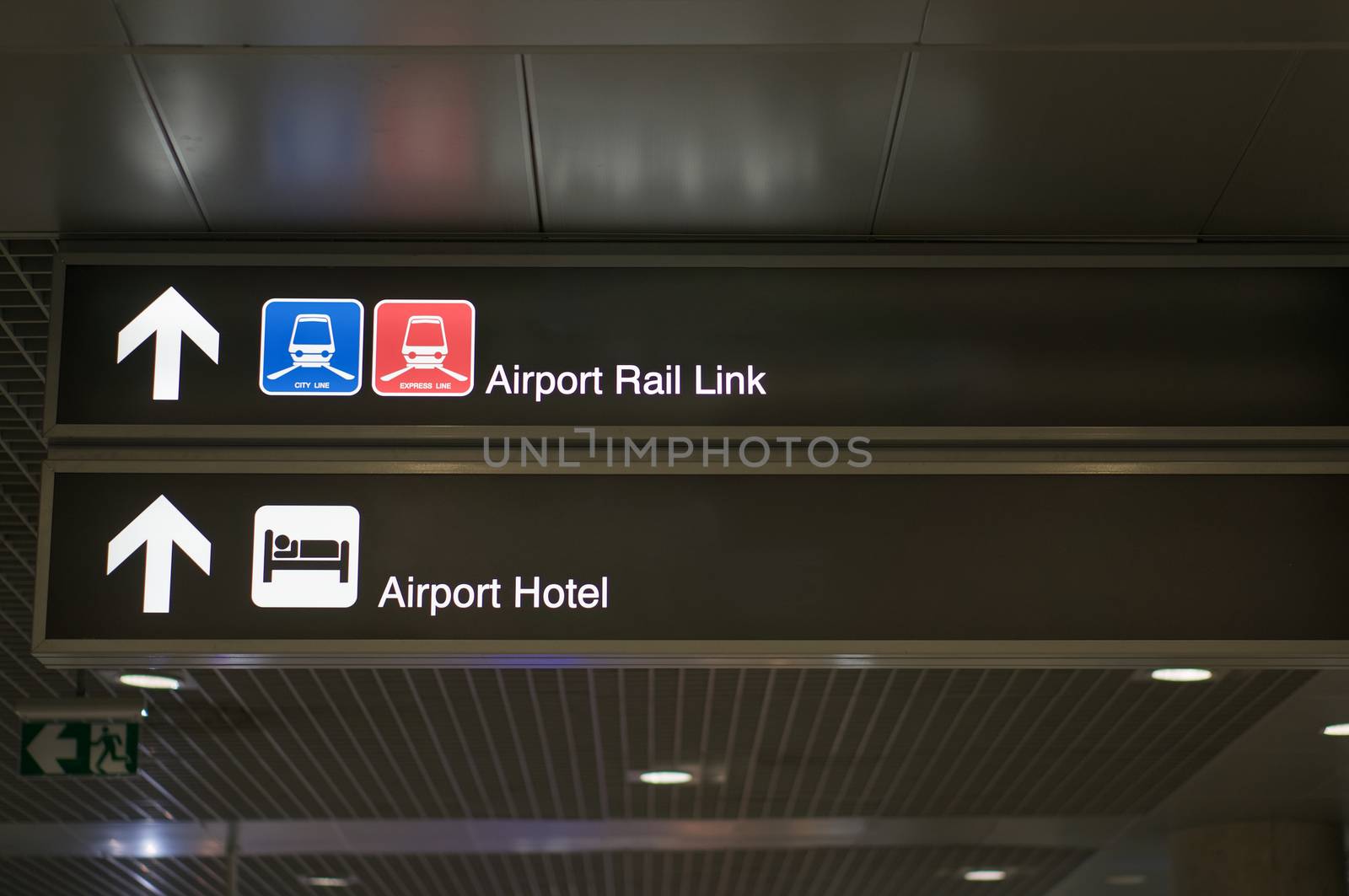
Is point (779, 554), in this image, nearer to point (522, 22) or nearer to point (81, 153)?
point (522, 22)

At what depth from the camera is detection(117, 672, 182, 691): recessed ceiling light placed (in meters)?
6.42

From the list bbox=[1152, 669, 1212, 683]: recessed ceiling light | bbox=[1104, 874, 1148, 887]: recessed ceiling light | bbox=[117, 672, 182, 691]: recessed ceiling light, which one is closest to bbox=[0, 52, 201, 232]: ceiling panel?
bbox=[117, 672, 182, 691]: recessed ceiling light

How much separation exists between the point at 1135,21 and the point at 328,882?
936cm

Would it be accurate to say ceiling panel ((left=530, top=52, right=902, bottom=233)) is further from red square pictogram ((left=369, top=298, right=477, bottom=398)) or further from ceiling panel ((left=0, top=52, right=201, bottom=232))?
ceiling panel ((left=0, top=52, right=201, bottom=232))

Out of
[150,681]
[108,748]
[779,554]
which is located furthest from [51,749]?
[779,554]

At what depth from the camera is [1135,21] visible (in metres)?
2.82

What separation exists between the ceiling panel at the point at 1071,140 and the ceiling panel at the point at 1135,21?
5 cm

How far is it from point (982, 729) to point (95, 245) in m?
5.11

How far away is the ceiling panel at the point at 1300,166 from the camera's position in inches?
117

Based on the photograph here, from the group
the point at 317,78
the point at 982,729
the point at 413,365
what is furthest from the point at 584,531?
the point at 982,729

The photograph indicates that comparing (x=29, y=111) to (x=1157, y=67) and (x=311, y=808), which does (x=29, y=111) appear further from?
(x=311, y=808)

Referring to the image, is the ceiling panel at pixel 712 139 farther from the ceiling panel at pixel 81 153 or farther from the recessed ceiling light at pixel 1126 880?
the recessed ceiling light at pixel 1126 880

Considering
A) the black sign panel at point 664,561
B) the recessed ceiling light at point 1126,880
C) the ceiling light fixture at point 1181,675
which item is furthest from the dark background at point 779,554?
the recessed ceiling light at point 1126,880

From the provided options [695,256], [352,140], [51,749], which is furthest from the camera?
[51,749]
